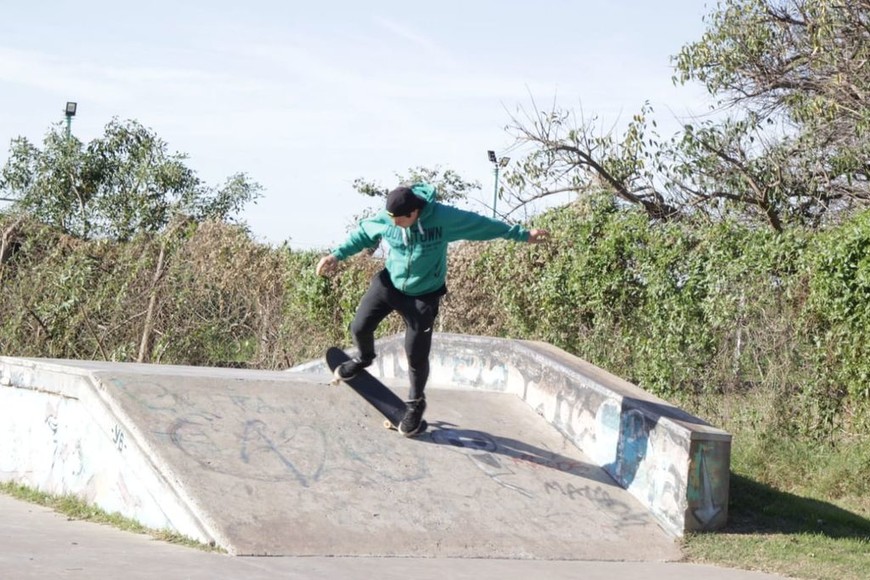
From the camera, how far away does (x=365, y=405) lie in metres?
7.84

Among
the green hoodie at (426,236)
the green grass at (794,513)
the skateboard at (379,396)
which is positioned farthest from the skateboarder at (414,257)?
the green grass at (794,513)

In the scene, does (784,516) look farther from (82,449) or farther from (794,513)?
(82,449)

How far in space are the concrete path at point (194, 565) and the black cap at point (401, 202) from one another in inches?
88.2

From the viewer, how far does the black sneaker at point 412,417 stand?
751cm

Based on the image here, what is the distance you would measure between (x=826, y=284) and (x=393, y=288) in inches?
151

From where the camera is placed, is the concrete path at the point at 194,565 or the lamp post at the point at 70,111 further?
the lamp post at the point at 70,111

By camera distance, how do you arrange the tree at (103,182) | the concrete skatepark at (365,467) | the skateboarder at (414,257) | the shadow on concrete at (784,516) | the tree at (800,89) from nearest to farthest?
the concrete skatepark at (365,467)
the skateboarder at (414,257)
the shadow on concrete at (784,516)
the tree at (800,89)
the tree at (103,182)

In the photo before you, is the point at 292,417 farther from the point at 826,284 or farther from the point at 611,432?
the point at 826,284

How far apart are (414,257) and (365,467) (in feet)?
4.57

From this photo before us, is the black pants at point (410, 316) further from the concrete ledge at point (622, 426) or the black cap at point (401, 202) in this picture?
the concrete ledge at point (622, 426)

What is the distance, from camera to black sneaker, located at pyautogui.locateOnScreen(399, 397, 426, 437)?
7512 millimetres

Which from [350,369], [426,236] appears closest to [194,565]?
[350,369]

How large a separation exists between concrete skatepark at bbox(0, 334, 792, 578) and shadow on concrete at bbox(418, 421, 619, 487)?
0.05ft

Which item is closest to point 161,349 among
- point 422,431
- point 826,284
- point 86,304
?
point 86,304
